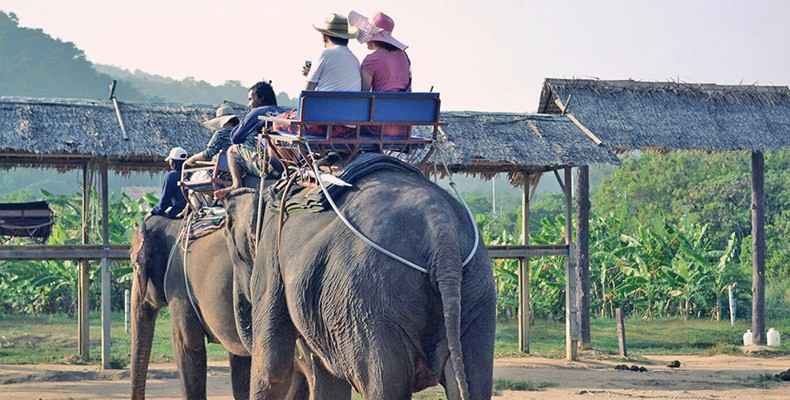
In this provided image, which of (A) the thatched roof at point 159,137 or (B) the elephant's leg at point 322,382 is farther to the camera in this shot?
(A) the thatched roof at point 159,137

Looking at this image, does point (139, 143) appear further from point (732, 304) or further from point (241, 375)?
point (732, 304)

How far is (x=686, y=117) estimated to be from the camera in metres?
18.6

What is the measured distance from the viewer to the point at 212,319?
26.4ft

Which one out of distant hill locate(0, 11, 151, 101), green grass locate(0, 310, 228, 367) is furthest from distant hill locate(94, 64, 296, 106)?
green grass locate(0, 310, 228, 367)

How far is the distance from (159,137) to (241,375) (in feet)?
24.6

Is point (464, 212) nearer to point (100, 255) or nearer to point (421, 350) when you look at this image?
point (421, 350)

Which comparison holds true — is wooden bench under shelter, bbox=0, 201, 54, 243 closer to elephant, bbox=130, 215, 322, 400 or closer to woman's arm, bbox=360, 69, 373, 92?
elephant, bbox=130, 215, 322, 400

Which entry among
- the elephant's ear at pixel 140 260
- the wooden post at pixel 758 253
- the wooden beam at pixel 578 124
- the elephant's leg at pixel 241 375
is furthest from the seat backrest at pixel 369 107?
the wooden post at pixel 758 253

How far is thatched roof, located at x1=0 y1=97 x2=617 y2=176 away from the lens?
50.6ft

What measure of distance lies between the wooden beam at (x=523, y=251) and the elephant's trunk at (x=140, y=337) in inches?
320

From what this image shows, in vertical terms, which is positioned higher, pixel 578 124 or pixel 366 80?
pixel 578 124

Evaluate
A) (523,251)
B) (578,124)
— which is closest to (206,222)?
(523,251)

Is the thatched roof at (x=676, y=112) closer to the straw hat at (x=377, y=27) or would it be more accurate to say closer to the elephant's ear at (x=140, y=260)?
the elephant's ear at (x=140, y=260)

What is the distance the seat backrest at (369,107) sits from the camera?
21.2 feet
